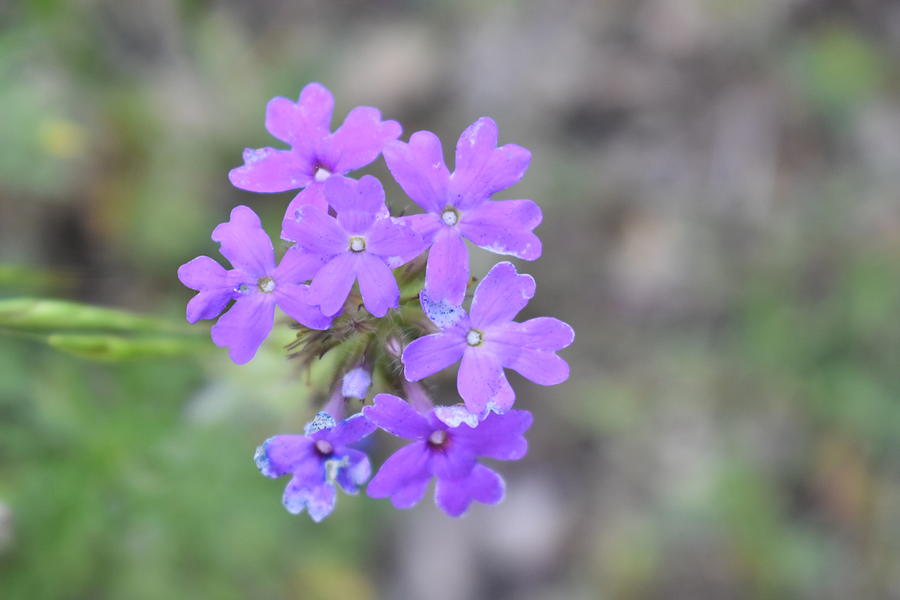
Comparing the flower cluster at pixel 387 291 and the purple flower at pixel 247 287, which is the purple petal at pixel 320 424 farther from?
the purple flower at pixel 247 287

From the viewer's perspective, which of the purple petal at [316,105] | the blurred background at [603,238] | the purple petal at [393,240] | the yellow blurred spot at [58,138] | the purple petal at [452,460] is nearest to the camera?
the purple petal at [393,240]

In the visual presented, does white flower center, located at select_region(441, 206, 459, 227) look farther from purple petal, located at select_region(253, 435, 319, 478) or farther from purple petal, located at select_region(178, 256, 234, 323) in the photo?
purple petal, located at select_region(253, 435, 319, 478)

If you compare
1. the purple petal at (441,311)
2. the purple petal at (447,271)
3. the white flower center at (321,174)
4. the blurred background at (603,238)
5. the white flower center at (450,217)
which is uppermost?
the white flower center at (450,217)

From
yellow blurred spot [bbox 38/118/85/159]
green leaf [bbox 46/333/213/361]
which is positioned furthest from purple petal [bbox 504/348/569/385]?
yellow blurred spot [bbox 38/118/85/159]

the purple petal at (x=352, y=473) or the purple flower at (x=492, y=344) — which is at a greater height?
the purple flower at (x=492, y=344)

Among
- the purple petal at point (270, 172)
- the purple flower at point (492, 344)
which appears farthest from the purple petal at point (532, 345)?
the purple petal at point (270, 172)

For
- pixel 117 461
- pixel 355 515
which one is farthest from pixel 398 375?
pixel 355 515

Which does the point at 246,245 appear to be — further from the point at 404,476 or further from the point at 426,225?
the point at 404,476
